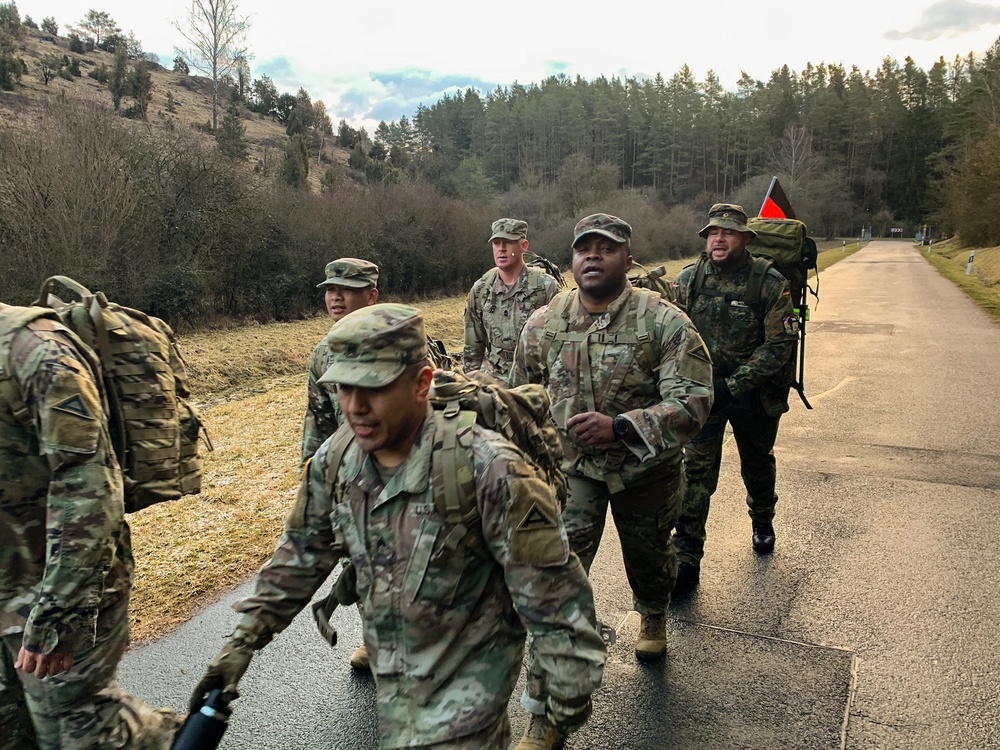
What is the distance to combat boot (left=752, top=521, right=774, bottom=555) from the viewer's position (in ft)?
19.0

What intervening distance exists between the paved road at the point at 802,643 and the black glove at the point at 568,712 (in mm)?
1783

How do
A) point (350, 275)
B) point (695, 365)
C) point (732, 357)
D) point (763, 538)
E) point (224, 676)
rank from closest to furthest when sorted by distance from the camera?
point (224, 676)
point (695, 365)
point (350, 275)
point (732, 357)
point (763, 538)

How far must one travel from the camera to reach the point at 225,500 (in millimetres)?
6875

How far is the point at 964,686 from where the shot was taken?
3990 millimetres

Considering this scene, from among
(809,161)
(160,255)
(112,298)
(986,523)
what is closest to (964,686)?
(986,523)

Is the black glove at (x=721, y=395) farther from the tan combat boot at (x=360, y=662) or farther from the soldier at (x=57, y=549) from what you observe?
the soldier at (x=57, y=549)

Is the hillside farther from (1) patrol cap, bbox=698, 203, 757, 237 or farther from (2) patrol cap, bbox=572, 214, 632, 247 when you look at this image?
(2) patrol cap, bbox=572, 214, 632, 247

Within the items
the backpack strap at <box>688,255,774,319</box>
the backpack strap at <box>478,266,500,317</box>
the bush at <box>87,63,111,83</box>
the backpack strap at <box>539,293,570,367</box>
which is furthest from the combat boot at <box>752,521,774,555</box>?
the bush at <box>87,63,111,83</box>

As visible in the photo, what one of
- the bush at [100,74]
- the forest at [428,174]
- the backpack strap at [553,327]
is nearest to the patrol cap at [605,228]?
the backpack strap at [553,327]

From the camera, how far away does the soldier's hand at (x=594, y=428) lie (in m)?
3.61

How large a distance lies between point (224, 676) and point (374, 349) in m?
1.00

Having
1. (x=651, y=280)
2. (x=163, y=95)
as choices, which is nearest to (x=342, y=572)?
(x=651, y=280)

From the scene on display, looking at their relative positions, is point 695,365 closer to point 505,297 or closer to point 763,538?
point 763,538

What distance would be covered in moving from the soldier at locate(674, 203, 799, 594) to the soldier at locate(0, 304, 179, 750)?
354 centimetres
